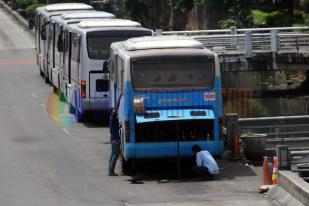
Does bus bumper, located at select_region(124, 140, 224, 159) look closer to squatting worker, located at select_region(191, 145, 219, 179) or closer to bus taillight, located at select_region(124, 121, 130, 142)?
bus taillight, located at select_region(124, 121, 130, 142)

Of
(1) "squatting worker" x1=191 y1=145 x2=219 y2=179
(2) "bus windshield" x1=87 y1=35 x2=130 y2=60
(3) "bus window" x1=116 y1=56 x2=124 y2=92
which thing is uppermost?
(3) "bus window" x1=116 y1=56 x2=124 y2=92

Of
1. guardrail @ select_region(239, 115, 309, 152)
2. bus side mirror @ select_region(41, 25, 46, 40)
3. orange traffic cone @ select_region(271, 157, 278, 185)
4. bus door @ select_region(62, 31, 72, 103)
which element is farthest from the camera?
bus side mirror @ select_region(41, 25, 46, 40)

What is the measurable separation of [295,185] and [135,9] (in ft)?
168

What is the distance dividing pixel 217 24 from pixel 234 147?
35.6m

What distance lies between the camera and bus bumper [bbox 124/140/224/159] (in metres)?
25.1

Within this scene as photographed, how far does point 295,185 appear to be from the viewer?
2053cm

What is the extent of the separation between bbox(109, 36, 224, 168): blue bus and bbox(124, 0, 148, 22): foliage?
149 feet

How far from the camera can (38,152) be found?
29.6 meters

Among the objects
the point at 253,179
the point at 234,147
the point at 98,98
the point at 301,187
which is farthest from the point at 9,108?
the point at 301,187

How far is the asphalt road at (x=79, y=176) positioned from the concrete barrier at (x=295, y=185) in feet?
1.82

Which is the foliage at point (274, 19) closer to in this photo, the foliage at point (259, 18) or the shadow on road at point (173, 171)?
the foliage at point (259, 18)

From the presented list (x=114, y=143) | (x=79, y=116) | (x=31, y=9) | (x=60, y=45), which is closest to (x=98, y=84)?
(x=79, y=116)

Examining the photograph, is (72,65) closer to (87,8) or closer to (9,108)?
(9,108)

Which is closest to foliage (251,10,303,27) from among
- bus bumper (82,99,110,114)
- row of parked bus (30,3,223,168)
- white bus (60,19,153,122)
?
white bus (60,19,153,122)
